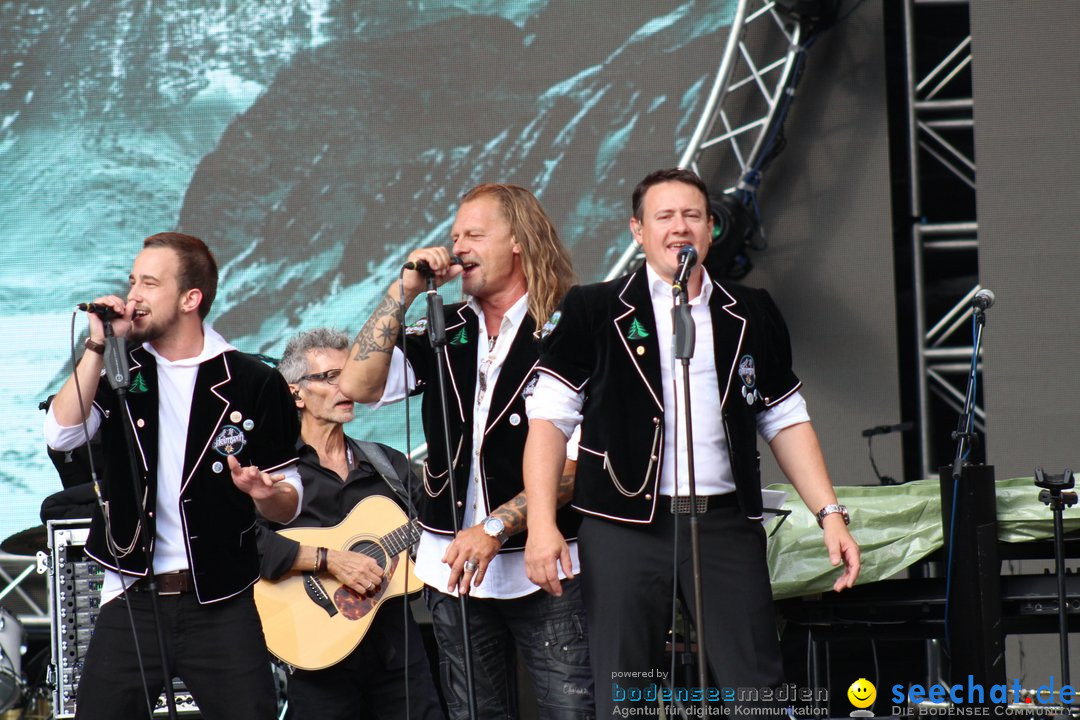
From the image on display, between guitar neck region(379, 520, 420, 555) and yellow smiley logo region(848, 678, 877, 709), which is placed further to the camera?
yellow smiley logo region(848, 678, 877, 709)

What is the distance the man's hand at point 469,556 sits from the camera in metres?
2.96

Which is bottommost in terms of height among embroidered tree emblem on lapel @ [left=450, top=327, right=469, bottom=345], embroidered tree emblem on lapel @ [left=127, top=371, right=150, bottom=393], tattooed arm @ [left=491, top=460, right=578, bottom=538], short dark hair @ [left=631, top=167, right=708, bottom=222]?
tattooed arm @ [left=491, top=460, right=578, bottom=538]

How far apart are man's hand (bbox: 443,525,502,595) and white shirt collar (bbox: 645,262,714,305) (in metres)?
0.75

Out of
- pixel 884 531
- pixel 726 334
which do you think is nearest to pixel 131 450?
pixel 726 334

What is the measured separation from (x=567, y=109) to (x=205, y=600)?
4365 millimetres

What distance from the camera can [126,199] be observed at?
6715mm

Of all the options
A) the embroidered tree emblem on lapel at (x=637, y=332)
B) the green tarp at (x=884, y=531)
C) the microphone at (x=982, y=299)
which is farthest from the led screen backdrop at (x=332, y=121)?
the embroidered tree emblem on lapel at (x=637, y=332)

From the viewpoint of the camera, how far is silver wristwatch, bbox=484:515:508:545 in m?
3.04

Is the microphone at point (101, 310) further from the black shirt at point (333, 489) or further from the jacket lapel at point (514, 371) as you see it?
the black shirt at point (333, 489)

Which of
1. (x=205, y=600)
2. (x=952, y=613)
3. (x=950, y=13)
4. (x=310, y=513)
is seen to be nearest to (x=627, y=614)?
(x=205, y=600)

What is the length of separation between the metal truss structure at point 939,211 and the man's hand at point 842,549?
3.78m

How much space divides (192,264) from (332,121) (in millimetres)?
3698

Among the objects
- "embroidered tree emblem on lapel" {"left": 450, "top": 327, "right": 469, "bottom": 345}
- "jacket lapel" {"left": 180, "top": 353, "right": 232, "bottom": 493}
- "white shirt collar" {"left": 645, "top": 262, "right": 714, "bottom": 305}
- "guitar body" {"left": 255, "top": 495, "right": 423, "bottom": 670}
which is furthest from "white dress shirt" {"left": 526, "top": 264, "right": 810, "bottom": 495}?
"guitar body" {"left": 255, "top": 495, "right": 423, "bottom": 670}

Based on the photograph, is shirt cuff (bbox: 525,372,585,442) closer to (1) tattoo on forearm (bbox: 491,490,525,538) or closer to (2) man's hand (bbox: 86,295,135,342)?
(1) tattoo on forearm (bbox: 491,490,525,538)
